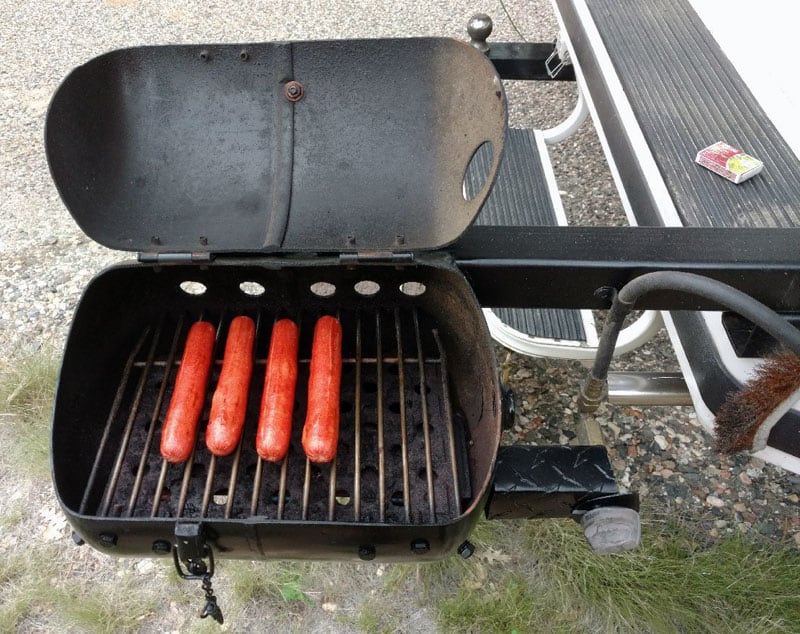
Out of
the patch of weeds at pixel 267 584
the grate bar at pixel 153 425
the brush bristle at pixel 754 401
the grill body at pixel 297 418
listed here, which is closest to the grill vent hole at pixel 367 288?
the grill body at pixel 297 418

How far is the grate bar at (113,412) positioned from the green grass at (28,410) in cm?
106

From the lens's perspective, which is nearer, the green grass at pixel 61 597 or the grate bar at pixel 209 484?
the grate bar at pixel 209 484

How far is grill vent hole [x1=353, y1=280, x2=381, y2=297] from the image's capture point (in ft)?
6.37

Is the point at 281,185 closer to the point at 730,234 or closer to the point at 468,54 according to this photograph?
the point at 468,54

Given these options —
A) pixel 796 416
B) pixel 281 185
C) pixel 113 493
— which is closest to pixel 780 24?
pixel 796 416

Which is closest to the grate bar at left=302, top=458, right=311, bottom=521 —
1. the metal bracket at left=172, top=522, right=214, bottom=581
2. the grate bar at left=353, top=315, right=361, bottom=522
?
the grate bar at left=353, top=315, right=361, bottom=522

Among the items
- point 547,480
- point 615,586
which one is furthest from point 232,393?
point 615,586

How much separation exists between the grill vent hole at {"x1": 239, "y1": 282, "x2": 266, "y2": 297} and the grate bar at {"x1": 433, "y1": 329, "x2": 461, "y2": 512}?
0.56 m

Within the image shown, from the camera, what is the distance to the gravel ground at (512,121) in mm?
2613

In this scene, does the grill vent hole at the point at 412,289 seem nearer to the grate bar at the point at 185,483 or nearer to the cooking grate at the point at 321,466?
the cooking grate at the point at 321,466

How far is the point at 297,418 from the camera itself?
6.05 feet

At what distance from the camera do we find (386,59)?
6.05ft

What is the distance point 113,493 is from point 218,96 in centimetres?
118

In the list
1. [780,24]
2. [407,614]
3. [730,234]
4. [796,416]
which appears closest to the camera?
[796,416]
